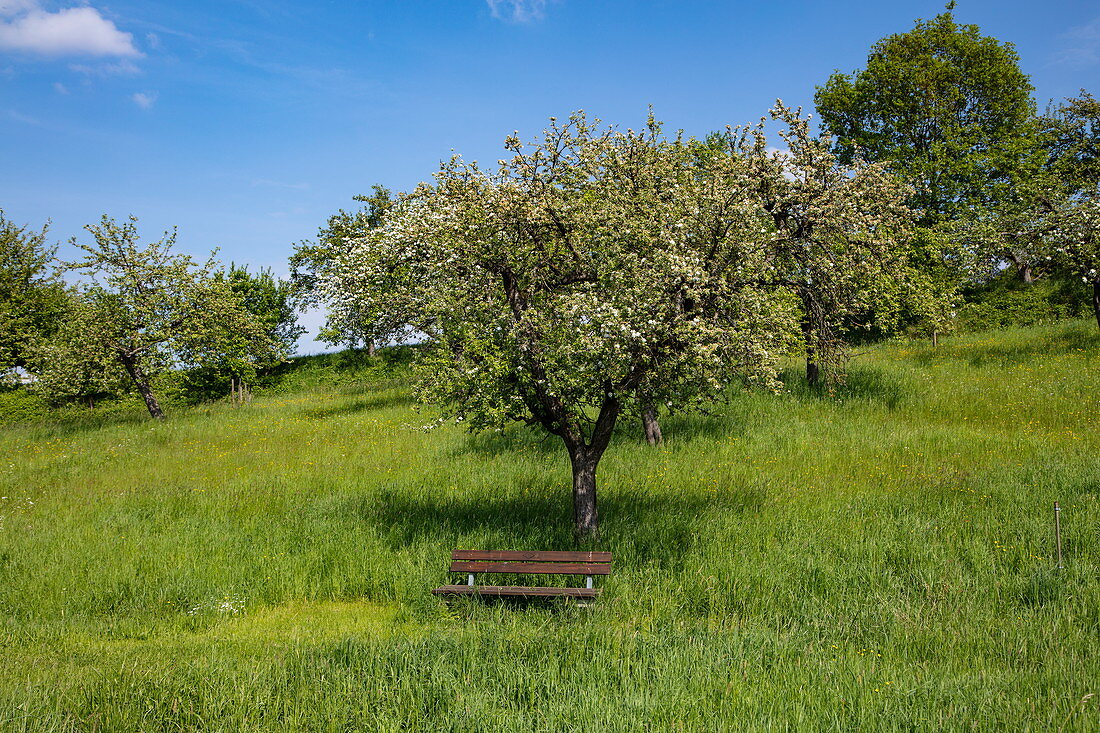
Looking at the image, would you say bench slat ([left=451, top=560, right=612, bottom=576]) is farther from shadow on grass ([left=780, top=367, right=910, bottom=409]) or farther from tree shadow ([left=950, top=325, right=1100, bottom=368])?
tree shadow ([left=950, top=325, right=1100, bottom=368])

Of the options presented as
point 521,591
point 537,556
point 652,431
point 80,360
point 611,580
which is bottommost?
point 611,580

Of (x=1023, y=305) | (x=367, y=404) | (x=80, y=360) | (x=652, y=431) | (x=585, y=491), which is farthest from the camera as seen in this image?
(x=1023, y=305)

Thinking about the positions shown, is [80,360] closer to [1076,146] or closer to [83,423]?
[83,423]

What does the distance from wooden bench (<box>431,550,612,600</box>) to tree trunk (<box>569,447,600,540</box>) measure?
1.84 m

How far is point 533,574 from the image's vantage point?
1075 cm

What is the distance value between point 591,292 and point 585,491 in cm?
396

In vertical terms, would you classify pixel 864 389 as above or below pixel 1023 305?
below

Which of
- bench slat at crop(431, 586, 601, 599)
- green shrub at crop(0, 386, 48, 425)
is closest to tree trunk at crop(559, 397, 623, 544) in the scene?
bench slat at crop(431, 586, 601, 599)

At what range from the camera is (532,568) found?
33.0 feet

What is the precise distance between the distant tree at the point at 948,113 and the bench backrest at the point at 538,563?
34842mm

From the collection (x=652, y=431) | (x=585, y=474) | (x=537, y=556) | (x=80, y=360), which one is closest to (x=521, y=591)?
(x=537, y=556)

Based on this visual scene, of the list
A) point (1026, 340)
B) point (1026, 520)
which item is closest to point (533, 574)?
point (1026, 520)

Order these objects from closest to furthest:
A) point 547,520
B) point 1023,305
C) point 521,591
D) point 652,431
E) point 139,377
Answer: point 521,591 < point 547,520 < point 652,431 < point 139,377 < point 1023,305

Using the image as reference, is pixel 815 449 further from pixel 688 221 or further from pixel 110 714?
pixel 110 714
